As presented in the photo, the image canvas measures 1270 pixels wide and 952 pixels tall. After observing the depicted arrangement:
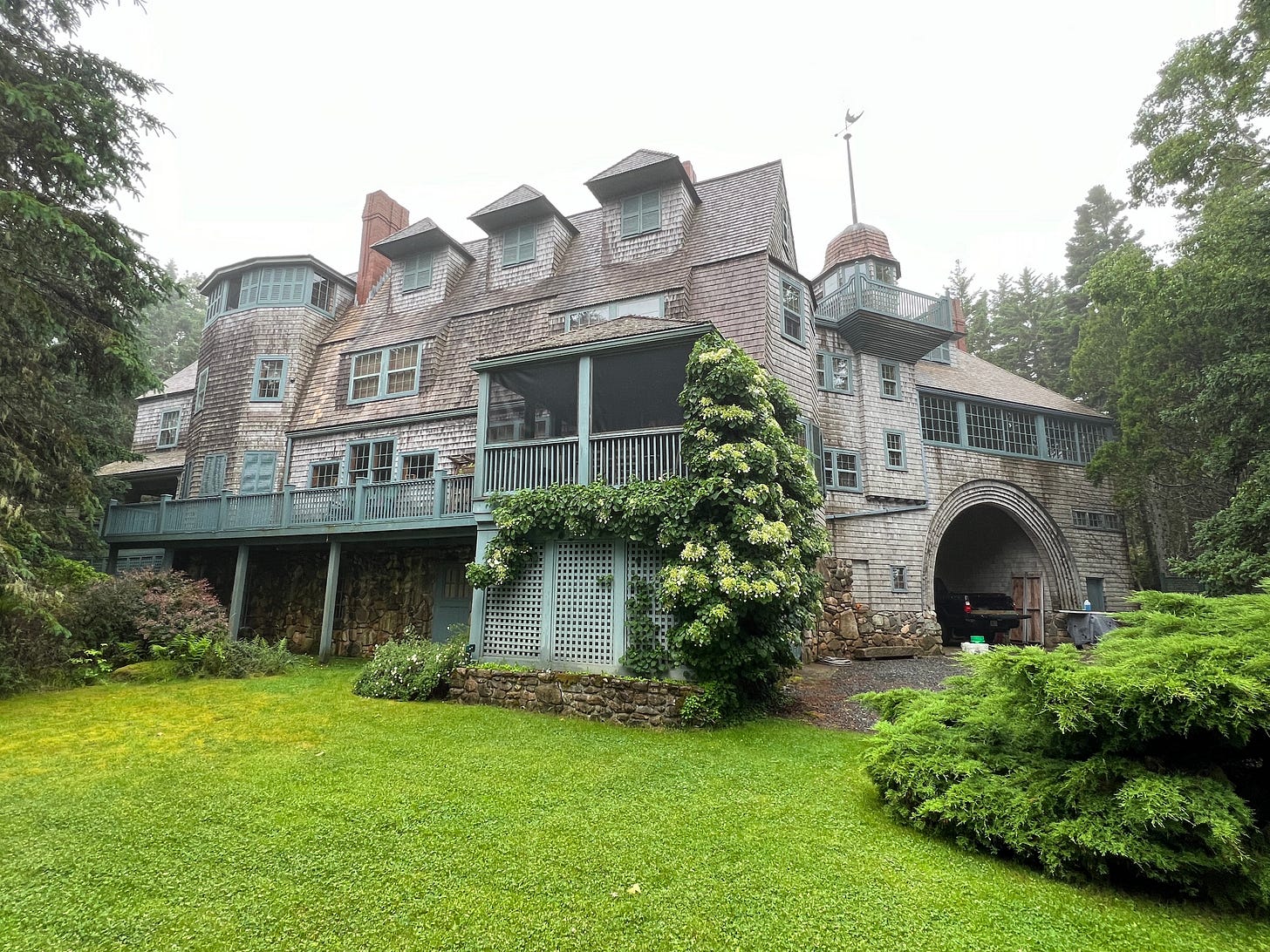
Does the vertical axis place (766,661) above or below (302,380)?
below

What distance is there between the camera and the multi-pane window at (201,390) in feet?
57.9

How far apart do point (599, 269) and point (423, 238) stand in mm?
6008

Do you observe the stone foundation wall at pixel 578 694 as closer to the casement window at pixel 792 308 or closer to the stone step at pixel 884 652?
the stone step at pixel 884 652

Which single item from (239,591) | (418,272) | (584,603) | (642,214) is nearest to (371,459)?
(239,591)

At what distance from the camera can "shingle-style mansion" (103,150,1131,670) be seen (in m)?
→ 12.5

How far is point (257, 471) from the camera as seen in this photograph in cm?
1631

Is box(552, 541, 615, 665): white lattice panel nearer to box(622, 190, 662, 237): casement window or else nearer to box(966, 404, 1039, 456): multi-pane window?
box(622, 190, 662, 237): casement window

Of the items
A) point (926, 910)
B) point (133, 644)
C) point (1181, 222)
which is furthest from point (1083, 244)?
point (133, 644)

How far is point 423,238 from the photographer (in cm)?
1720

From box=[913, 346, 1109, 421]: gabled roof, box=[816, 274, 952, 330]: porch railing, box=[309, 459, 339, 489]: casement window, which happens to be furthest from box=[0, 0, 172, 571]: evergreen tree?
box=[913, 346, 1109, 421]: gabled roof

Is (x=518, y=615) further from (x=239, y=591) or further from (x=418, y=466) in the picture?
(x=239, y=591)

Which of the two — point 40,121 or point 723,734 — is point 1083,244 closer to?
point 723,734

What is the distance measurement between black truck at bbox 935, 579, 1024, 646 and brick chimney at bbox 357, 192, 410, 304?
20.9 meters

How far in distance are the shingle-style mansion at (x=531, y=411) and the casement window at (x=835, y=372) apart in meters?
0.06
